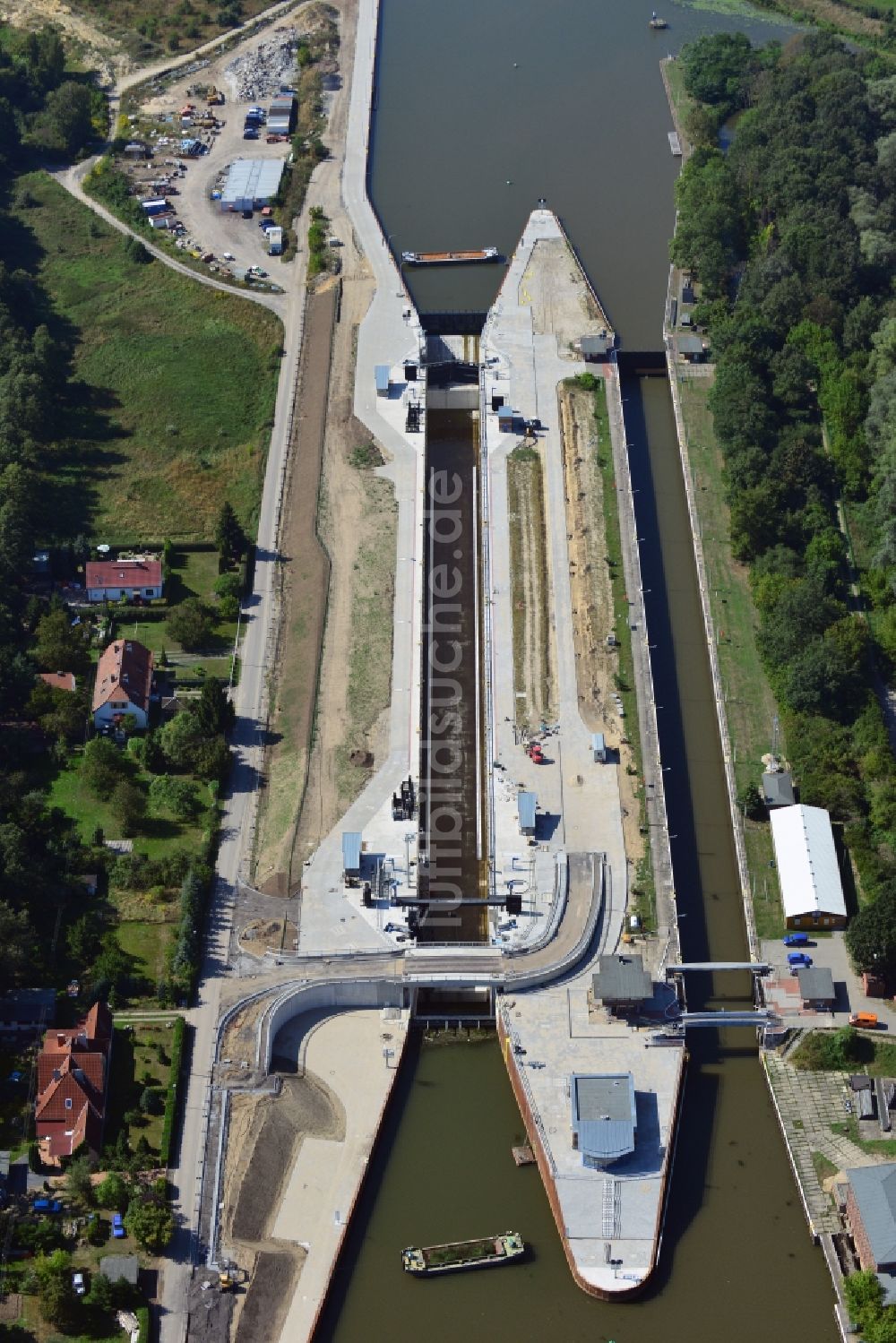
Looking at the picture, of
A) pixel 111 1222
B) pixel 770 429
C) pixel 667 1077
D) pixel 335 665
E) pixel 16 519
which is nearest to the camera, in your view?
pixel 111 1222

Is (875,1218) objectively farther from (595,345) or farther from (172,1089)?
(595,345)

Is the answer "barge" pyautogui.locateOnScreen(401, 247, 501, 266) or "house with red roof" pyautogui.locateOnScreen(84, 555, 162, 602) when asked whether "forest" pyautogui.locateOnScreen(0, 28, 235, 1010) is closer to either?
"house with red roof" pyautogui.locateOnScreen(84, 555, 162, 602)

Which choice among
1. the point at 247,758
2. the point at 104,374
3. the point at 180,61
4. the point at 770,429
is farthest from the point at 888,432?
the point at 180,61

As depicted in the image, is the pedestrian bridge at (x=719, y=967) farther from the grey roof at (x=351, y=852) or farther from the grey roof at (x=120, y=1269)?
the grey roof at (x=120, y=1269)

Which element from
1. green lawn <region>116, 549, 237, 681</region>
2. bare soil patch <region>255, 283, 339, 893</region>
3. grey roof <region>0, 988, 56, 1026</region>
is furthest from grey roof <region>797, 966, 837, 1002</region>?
green lawn <region>116, 549, 237, 681</region>

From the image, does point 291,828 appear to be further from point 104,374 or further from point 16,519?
point 104,374
